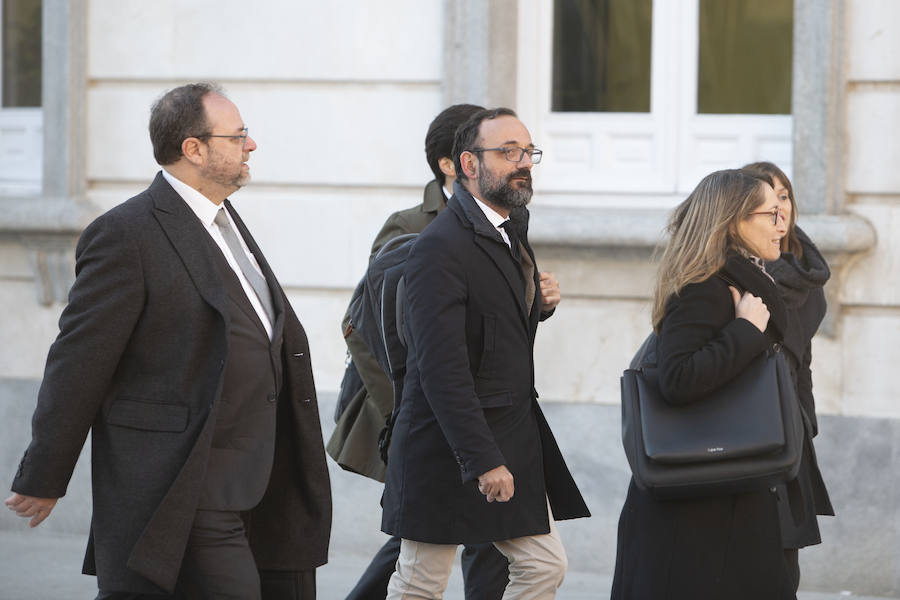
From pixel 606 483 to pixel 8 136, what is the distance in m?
4.00

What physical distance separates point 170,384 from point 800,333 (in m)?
2.30

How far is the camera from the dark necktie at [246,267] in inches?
156

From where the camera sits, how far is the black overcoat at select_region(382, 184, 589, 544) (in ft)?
13.0

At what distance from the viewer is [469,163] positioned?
4312 mm

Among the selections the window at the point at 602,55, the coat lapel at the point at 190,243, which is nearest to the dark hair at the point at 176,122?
the coat lapel at the point at 190,243

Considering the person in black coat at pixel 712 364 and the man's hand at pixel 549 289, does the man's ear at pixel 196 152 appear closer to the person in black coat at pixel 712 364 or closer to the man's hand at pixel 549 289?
the man's hand at pixel 549 289

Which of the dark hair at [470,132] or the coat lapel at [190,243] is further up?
the dark hair at [470,132]

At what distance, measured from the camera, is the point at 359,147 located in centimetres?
709

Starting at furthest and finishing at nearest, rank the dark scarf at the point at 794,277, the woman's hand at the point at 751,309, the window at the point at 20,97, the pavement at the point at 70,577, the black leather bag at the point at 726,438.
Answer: the window at the point at 20,97 < the pavement at the point at 70,577 < the dark scarf at the point at 794,277 < the woman's hand at the point at 751,309 < the black leather bag at the point at 726,438

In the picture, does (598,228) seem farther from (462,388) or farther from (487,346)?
(462,388)

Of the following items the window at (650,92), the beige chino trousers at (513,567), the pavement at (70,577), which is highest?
the window at (650,92)

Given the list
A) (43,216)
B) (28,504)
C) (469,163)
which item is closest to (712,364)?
(469,163)

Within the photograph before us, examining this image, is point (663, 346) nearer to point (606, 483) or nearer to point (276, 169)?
point (606, 483)

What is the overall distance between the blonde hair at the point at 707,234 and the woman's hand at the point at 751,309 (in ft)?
0.34
